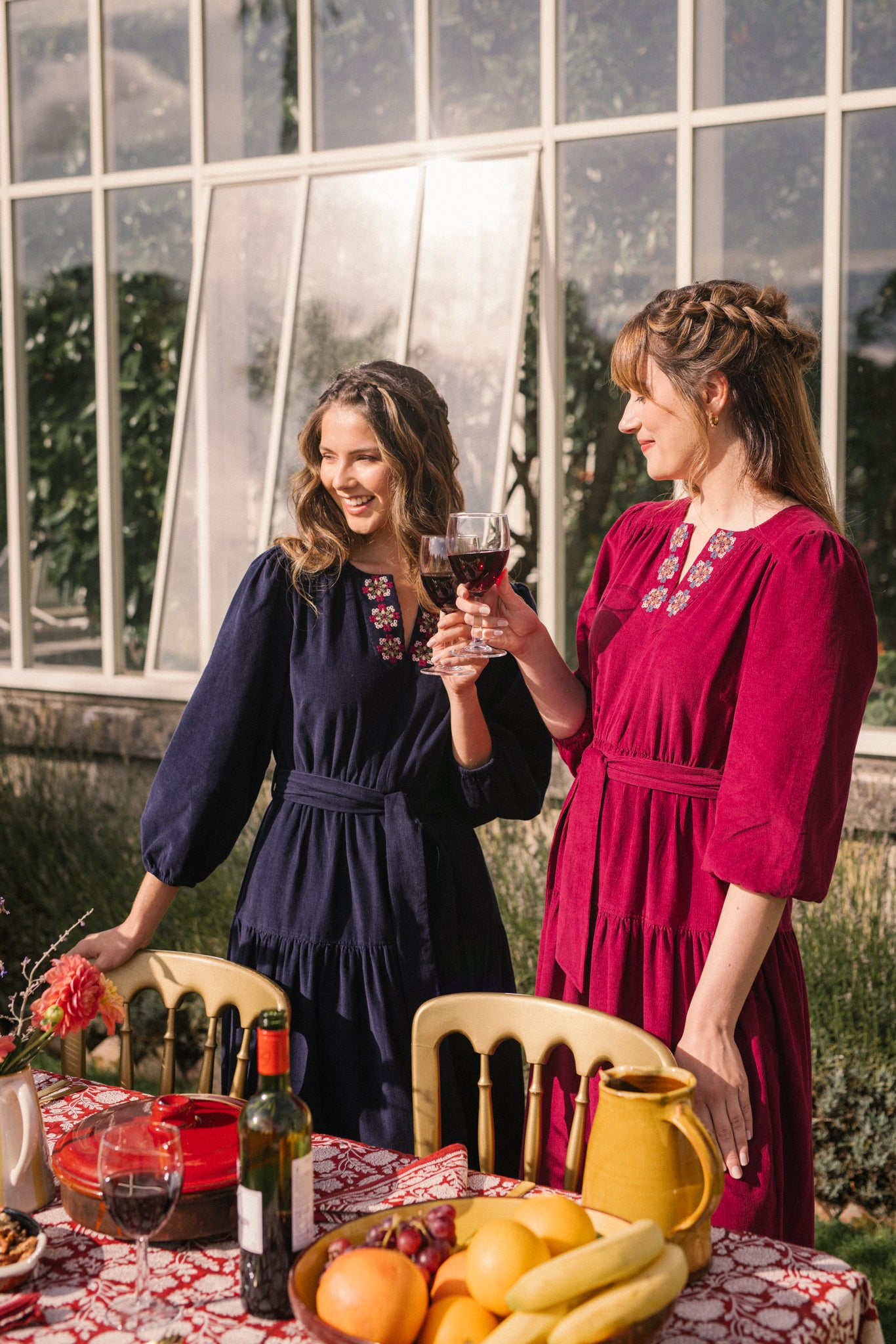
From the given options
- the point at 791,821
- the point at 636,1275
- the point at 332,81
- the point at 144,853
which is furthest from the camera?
the point at 332,81

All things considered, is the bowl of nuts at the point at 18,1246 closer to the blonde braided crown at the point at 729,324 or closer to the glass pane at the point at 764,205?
the blonde braided crown at the point at 729,324

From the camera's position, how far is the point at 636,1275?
1.19 metres

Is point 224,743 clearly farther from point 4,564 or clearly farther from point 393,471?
point 4,564

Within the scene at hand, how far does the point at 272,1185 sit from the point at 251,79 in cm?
516

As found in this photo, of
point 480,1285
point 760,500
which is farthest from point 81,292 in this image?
point 480,1285

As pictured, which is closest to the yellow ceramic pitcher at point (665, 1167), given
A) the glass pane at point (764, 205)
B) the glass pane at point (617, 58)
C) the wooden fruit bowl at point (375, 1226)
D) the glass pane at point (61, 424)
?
the wooden fruit bowl at point (375, 1226)

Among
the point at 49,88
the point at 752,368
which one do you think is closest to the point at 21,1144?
the point at 752,368

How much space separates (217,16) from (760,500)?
4547mm

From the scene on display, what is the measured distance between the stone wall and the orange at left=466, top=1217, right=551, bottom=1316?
4.26 meters

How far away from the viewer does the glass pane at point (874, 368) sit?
14.2 feet

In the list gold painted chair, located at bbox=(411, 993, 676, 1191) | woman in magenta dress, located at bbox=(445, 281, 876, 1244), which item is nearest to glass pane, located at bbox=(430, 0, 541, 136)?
woman in magenta dress, located at bbox=(445, 281, 876, 1244)

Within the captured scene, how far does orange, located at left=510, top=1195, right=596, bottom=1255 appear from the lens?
1.26 meters

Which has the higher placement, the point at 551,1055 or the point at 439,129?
the point at 439,129

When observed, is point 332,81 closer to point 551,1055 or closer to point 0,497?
point 0,497
